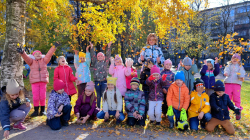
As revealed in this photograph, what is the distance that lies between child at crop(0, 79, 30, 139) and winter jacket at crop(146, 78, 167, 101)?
3.27 metres

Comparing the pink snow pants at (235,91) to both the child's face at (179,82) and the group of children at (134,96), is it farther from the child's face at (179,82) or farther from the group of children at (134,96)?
the child's face at (179,82)

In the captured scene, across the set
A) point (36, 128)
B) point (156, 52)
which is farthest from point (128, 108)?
point (36, 128)

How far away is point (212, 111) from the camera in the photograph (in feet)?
14.4

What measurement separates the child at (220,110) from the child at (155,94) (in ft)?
4.26

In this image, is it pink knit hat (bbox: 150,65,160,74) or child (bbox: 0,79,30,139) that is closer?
child (bbox: 0,79,30,139)

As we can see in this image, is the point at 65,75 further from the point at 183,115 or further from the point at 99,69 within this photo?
the point at 183,115

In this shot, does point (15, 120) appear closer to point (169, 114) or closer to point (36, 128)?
point (36, 128)

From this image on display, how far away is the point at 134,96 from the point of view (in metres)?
4.66

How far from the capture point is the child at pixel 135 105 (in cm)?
452

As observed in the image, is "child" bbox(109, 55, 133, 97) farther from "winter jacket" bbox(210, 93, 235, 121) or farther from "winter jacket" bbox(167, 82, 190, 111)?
"winter jacket" bbox(210, 93, 235, 121)

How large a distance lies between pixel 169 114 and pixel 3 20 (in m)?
9.51

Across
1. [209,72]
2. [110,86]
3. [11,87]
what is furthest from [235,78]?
[11,87]

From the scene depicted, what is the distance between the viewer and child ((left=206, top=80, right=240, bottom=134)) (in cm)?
418

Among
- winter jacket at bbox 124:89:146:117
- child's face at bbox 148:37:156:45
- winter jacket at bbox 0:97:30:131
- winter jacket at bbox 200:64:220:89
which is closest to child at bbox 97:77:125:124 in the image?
winter jacket at bbox 124:89:146:117
